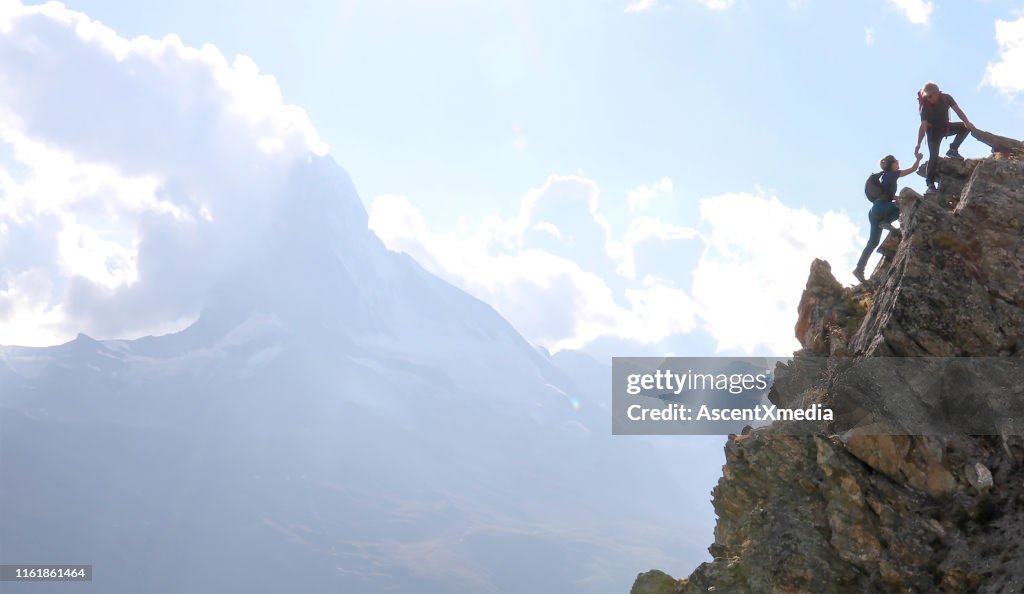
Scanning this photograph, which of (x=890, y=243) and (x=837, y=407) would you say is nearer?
(x=837, y=407)

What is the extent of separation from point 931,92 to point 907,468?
12390 millimetres

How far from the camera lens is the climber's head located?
2078 cm

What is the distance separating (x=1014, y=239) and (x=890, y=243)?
4.96 m

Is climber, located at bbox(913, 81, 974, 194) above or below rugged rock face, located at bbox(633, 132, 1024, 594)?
above

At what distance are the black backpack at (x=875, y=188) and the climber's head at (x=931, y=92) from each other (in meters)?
2.52

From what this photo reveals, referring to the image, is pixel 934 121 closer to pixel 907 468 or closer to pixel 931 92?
pixel 931 92

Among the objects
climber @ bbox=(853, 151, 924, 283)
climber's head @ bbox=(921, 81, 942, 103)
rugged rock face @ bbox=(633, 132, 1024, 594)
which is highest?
climber's head @ bbox=(921, 81, 942, 103)

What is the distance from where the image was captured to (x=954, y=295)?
671 inches

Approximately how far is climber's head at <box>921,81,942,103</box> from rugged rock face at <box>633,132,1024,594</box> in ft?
7.78

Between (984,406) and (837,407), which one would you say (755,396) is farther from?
(984,406)

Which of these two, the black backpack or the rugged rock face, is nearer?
the rugged rock face

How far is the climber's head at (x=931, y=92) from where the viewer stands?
68.2ft

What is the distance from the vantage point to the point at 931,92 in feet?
69.3

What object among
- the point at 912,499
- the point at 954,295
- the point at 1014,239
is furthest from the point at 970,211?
the point at 912,499
